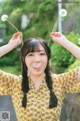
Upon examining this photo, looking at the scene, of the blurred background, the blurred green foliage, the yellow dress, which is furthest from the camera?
the blurred background

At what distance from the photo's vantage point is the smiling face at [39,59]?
81.2 inches

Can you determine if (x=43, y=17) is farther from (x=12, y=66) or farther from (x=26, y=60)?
(x=26, y=60)

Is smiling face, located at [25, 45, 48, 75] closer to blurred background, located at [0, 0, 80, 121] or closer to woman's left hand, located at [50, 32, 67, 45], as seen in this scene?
woman's left hand, located at [50, 32, 67, 45]

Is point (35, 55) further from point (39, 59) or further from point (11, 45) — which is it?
point (11, 45)

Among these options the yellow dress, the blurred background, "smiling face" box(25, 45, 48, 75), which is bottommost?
the blurred background

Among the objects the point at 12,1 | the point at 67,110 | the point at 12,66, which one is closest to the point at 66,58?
the point at 67,110

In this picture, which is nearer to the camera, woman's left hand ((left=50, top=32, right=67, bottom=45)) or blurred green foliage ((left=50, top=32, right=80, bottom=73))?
woman's left hand ((left=50, top=32, right=67, bottom=45))

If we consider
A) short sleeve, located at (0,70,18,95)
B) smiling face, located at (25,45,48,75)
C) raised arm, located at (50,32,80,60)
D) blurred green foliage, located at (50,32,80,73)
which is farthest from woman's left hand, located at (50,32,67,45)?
blurred green foliage, located at (50,32,80,73)

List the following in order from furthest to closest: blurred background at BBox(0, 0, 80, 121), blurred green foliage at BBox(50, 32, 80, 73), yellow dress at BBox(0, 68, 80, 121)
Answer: blurred background at BBox(0, 0, 80, 121)
blurred green foliage at BBox(50, 32, 80, 73)
yellow dress at BBox(0, 68, 80, 121)

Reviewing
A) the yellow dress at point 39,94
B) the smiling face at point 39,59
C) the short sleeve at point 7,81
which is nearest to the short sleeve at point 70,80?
the yellow dress at point 39,94

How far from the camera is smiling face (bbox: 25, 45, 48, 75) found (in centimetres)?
206

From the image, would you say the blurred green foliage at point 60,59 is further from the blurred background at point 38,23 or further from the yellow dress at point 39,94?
the yellow dress at point 39,94

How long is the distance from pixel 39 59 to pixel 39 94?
200mm

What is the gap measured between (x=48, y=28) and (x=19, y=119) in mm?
11183
